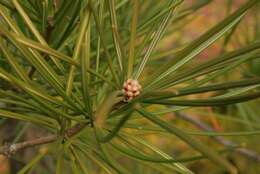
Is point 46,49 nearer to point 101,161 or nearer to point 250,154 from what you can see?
point 101,161

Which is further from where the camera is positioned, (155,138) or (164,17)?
(155,138)

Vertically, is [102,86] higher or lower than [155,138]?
lower

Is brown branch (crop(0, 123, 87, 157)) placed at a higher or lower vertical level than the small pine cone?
lower

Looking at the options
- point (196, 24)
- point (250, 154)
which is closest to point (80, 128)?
point (250, 154)

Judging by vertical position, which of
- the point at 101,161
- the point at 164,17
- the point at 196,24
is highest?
the point at 196,24

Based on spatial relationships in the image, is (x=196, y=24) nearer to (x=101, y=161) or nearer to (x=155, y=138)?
(x=155, y=138)

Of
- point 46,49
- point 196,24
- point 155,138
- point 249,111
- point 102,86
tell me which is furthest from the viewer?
point 196,24

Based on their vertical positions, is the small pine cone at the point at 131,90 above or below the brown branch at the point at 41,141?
above

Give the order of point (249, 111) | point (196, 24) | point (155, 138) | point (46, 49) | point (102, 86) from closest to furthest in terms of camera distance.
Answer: point (46, 49) → point (102, 86) → point (249, 111) → point (155, 138) → point (196, 24)
